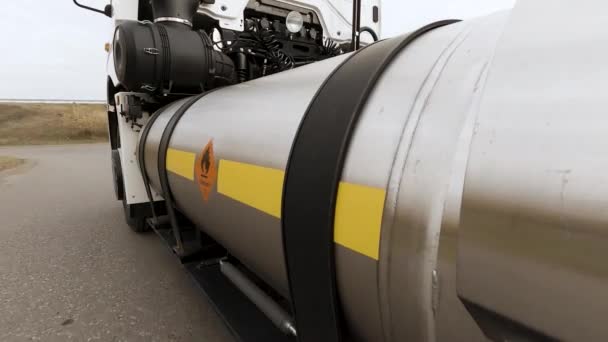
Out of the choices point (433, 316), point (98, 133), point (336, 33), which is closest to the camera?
point (433, 316)

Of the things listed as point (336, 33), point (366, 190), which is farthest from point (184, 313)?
point (336, 33)

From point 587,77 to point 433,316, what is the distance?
1.56ft

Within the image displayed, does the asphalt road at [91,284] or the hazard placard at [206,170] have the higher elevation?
the hazard placard at [206,170]

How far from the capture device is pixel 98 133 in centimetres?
2309

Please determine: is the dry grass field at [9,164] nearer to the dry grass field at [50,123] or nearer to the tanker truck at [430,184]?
the tanker truck at [430,184]

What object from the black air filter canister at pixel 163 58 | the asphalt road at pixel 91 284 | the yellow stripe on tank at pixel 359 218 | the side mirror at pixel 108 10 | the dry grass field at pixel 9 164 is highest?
the side mirror at pixel 108 10

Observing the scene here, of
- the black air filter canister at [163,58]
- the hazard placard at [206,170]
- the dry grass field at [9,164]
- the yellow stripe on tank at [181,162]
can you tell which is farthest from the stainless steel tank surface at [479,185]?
the dry grass field at [9,164]

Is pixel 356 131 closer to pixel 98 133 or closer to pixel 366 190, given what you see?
pixel 366 190

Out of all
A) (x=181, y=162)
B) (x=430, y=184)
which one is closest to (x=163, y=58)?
(x=181, y=162)

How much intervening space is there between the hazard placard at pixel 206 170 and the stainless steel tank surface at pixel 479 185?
0.48m

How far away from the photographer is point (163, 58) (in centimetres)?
256

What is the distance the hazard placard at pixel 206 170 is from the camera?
1.60m

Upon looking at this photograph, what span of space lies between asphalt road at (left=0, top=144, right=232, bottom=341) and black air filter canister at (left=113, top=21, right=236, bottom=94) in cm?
141

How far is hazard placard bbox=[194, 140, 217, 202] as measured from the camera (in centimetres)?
160
